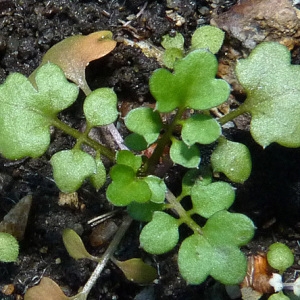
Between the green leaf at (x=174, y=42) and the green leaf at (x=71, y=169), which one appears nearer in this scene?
the green leaf at (x=71, y=169)

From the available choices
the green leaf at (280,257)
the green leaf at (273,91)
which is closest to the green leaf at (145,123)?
the green leaf at (273,91)

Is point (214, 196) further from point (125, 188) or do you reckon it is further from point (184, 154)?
point (125, 188)

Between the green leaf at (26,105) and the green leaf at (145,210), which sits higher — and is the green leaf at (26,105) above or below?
above

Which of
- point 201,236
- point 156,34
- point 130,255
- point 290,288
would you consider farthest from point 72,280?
point 156,34

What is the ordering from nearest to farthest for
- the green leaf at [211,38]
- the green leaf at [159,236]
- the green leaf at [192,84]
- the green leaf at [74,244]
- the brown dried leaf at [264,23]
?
the green leaf at [192,84] < the green leaf at [159,236] < the green leaf at [74,244] < the green leaf at [211,38] < the brown dried leaf at [264,23]

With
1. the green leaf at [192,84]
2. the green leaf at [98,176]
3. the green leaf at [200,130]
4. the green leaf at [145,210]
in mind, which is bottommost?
the green leaf at [145,210]

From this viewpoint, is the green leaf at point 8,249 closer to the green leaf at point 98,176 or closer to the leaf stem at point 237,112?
the green leaf at point 98,176

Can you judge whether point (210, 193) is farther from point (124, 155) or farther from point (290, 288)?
point (290, 288)
